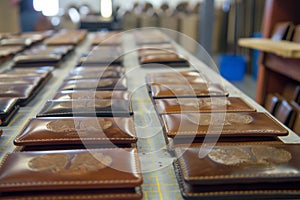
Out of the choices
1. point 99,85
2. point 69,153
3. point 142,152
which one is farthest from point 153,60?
point 69,153

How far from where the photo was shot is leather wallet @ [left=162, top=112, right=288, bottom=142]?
0.87 meters

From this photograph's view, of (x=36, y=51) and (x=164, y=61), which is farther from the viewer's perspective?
(x=36, y=51)

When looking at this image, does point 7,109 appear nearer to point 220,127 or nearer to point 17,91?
point 17,91

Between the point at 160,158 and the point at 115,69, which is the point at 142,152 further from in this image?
the point at 115,69

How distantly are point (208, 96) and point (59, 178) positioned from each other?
71cm

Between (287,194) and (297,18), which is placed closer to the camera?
(287,194)

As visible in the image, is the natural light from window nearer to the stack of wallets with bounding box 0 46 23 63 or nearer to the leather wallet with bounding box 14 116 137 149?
the stack of wallets with bounding box 0 46 23 63

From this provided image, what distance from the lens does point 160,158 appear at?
877mm

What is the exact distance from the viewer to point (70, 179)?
65 centimetres

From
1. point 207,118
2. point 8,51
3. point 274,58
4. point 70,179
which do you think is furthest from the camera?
point 274,58

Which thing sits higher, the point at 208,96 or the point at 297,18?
the point at 297,18

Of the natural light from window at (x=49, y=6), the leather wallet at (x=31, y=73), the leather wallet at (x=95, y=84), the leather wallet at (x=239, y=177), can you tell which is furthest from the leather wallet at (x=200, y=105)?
the natural light from window at (x=49, y=6)

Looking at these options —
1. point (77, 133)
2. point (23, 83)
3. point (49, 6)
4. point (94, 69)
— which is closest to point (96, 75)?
point (94, 69)

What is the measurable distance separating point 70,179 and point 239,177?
317mm
